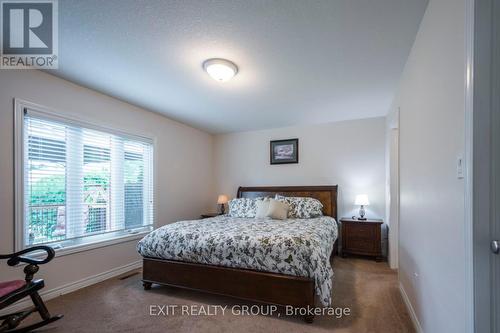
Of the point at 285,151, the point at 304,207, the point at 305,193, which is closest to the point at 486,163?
the point at 304,207

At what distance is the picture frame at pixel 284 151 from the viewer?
467cm

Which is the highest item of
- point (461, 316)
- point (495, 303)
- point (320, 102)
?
point (320, 102)

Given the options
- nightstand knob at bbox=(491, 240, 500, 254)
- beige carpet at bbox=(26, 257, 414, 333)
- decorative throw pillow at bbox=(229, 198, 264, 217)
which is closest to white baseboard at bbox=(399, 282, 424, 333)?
beige carpet at bbox=(26, 257, 414, 333)

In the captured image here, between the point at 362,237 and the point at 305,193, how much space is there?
1136 millimetres

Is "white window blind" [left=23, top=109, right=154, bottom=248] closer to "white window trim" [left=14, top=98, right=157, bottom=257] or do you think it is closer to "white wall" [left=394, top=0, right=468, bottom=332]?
"white window trim" [left=14, top=98, right=157, bottom=257]

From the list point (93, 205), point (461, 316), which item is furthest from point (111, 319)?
point (461, 316)

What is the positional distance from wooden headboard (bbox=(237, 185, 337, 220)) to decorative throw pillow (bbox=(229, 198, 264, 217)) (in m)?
0.52

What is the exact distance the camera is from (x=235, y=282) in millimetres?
2361

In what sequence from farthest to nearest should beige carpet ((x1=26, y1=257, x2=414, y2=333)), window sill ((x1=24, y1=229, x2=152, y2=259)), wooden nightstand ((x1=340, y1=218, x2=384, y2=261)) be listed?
wooden nightstand ((x1=340, y1=218, x2=384, y2=261)) → window sill ((x1=24, y1=229, x2=152, y2=259)) → beige carpet ((x1=26, y1=257, x2=414, y2=333))

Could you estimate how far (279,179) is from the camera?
479cm

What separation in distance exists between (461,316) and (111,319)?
2497 millimetres

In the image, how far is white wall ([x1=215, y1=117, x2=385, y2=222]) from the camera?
13.4ft

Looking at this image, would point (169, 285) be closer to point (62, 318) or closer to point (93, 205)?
point (62, 318)

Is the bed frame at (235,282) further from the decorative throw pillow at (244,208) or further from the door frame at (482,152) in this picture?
the decorative throw pillow at (244,208)
